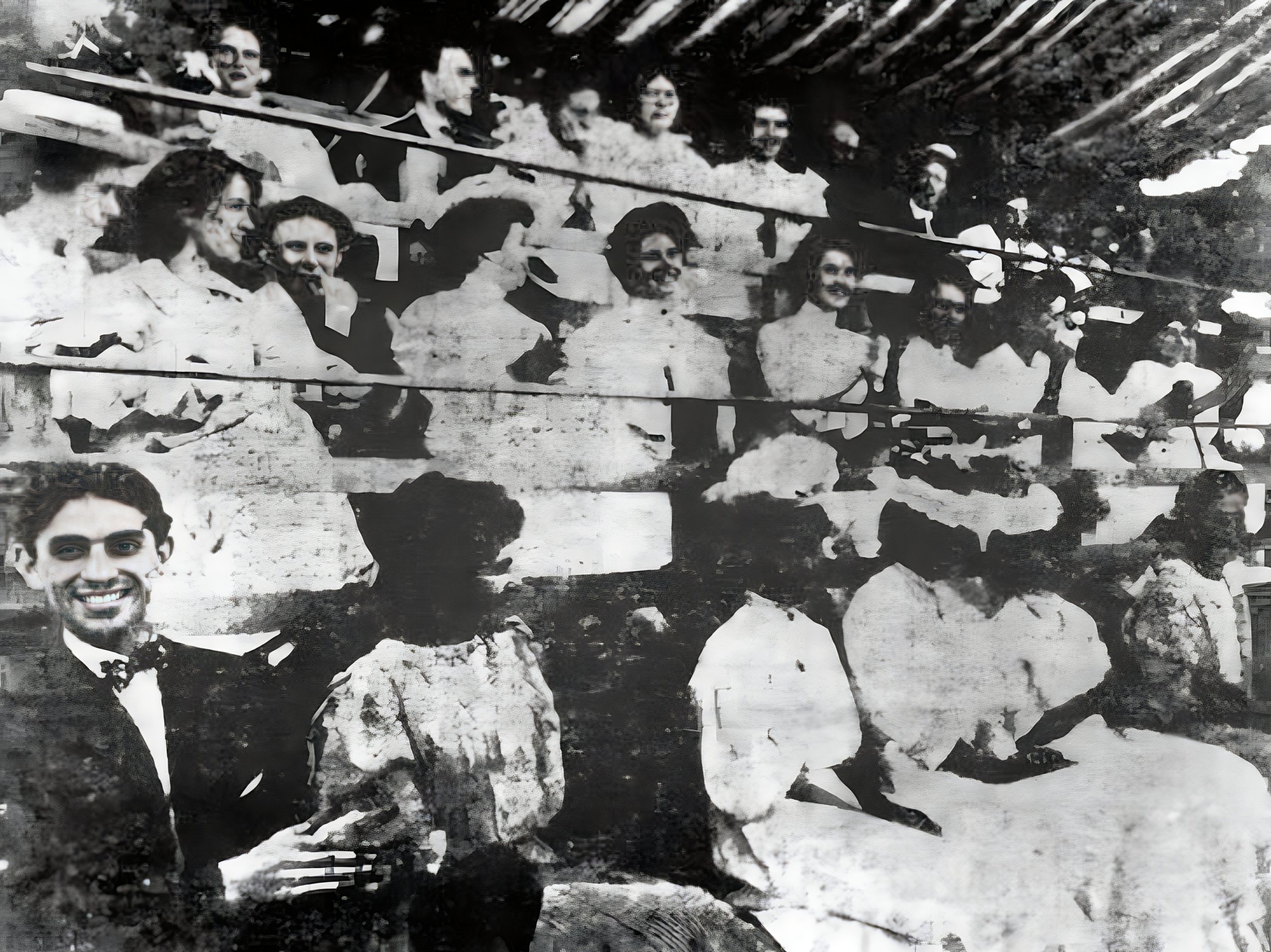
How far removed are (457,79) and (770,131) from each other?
24.5 inches

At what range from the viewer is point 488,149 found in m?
1.48

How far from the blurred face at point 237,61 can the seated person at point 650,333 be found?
0.71m

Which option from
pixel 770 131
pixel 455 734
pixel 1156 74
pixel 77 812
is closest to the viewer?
pixel 77 812

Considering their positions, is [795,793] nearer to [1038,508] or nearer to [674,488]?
[674,488]

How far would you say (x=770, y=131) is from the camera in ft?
5.14

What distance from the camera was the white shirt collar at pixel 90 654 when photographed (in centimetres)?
137

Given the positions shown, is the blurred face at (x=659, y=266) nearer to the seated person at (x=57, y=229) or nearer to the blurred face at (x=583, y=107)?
the blurred face at (x=583, y=107)

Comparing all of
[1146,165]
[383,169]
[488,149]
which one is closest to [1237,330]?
[1146,165]

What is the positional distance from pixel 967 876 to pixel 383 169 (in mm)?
1825

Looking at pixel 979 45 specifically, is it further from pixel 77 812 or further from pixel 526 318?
pixel 77 812

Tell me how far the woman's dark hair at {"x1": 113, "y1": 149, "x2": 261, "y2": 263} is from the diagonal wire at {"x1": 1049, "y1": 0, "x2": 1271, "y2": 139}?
5.56ft

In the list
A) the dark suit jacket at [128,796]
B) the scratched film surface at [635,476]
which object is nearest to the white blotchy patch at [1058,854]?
the scratched film surface at [635,476]

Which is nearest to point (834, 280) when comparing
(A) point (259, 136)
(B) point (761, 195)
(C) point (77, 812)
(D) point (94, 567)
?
(B) point (761, 195)

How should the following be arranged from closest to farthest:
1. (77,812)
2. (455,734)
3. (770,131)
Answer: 1. (77,812)
2. (455,734)
3. (770,131)
